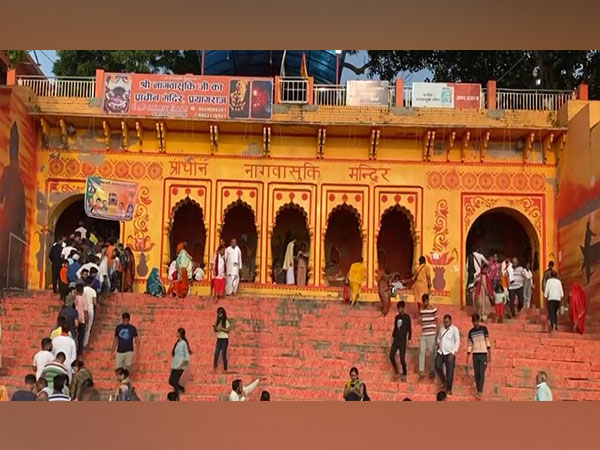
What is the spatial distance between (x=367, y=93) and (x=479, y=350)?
28.7 feet

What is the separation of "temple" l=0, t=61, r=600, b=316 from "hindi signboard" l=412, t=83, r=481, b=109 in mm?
25

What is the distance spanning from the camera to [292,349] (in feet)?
45.8

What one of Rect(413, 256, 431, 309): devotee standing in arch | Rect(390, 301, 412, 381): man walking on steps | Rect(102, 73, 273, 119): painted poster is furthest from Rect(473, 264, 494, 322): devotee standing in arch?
Rect(102, 73, 273, 119): painted poster

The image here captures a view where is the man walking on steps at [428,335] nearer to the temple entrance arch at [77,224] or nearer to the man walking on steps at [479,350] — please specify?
the man walking on steps at [479,350]

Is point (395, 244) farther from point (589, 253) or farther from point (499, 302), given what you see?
point (499, 302)

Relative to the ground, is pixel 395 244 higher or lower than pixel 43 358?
higher

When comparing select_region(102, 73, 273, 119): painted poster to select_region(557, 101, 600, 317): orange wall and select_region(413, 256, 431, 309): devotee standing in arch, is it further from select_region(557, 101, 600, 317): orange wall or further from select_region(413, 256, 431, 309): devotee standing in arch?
select_region(557, 101, 600, 317): orange wall

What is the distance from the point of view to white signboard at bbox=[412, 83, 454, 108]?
1970cm

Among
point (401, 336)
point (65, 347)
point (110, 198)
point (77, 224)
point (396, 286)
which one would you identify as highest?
point (110, 198)

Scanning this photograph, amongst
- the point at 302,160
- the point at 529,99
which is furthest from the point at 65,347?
the point at 529,99

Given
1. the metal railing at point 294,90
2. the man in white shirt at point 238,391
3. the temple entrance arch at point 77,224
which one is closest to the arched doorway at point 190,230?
the temple entrance arch at point 77,224

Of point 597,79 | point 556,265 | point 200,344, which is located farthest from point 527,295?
point 597,79

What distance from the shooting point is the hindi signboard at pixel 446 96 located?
19703 mm

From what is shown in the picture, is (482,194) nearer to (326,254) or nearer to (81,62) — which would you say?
(326,254)
